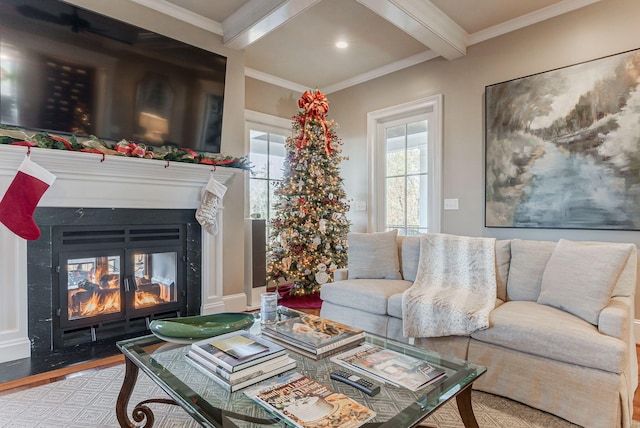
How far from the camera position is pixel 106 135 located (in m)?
2.69

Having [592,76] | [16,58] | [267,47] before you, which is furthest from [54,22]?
[592,76]

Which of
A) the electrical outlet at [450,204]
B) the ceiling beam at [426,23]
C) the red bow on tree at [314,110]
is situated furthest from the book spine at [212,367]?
the electrical outlet at [450,204]

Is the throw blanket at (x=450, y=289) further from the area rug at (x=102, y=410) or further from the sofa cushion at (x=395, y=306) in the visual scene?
the area rug at (x=102, y=410)

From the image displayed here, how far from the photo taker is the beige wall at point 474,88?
9.23 ft

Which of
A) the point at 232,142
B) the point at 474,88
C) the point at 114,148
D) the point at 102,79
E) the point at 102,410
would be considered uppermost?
the point at 474,88

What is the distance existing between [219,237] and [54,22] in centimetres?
197

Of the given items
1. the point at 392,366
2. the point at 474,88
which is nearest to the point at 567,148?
the point at 474,88

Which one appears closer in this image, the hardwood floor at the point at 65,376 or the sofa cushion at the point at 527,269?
the hardwood floor at the point at 65,376

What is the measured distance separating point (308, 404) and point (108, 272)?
233cm

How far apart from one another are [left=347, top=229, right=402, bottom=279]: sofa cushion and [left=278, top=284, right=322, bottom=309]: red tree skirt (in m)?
0.95

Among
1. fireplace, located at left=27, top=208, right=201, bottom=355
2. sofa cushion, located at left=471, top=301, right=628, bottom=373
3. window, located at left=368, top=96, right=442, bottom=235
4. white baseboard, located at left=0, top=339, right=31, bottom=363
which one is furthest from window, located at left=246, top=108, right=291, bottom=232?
sofa cushion, located at left=471, top=301, right=628, bottom=373

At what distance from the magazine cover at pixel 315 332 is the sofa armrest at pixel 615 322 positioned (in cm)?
117

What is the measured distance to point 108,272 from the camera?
278cm

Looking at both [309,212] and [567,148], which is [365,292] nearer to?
[309,212]
